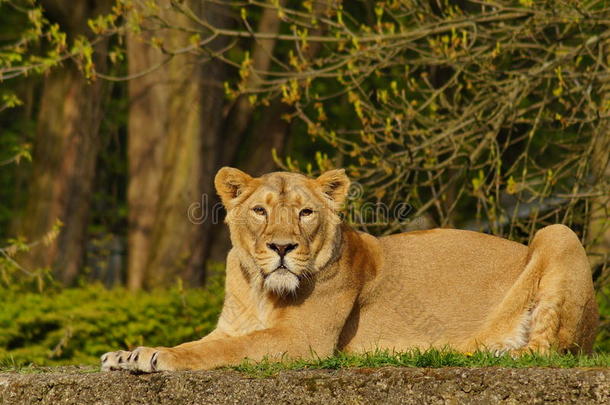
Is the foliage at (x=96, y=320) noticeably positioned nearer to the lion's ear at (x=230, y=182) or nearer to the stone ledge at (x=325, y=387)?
the lion's ear at (x=230, y=182)

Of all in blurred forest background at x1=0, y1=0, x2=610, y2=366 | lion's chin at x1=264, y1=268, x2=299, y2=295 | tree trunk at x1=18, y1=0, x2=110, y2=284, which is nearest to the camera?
lion's chin at x1=264, y1=268, x2=299, y2=295

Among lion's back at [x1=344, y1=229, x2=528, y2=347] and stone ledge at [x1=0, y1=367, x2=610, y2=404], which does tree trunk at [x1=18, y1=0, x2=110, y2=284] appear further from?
stone ledge at [x1=0, y1=367, x2=610, y2=404]

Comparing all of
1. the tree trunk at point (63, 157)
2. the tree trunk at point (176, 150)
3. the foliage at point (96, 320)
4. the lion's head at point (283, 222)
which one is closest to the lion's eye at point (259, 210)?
the lion's head at point (283, 222)

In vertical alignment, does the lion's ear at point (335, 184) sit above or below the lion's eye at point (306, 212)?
above

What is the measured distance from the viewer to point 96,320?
1259 centimetres

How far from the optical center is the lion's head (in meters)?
6.96

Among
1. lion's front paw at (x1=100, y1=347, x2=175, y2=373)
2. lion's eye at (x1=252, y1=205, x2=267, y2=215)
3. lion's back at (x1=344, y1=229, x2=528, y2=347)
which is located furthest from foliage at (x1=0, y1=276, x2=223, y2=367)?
lion's front paw at (x1=100, y1=347, x2=175, y2=373)

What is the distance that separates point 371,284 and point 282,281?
100 centimetres

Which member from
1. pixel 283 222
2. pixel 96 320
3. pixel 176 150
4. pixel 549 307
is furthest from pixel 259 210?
pixel 176 150

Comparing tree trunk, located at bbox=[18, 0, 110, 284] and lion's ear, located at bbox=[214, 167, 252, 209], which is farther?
tree trunk, located at bbox=[18, 0, 110, 284]

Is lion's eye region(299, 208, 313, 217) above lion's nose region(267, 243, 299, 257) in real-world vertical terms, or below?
above

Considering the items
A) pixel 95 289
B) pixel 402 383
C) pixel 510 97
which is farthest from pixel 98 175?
pixel 402 383

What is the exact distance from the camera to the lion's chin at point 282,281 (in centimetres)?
693

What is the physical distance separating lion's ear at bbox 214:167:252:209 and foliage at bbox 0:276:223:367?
4.87 m
